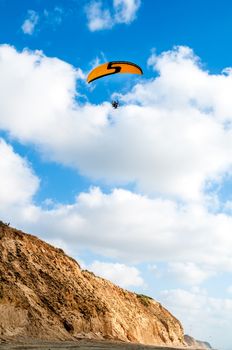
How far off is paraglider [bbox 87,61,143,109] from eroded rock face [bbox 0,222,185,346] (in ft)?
57.9

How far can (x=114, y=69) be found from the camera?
33.5 m

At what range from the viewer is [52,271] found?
46.4m

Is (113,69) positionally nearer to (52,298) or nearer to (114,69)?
(114,69)

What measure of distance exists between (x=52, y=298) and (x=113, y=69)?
21.0 meters

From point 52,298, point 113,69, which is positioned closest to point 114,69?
point 113,69

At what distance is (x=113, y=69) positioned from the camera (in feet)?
110

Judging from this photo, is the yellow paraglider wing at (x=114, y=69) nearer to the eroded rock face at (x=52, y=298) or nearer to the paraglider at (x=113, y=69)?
the paraglider at (x=113, y=69)

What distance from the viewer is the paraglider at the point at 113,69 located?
3334 centimetres

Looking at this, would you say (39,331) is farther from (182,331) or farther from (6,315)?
(182,331)

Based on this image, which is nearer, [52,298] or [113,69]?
[113,69]

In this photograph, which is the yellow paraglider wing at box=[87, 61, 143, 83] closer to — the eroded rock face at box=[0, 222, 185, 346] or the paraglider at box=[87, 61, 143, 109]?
the paraglider at box=[87, 61, 143, 109]

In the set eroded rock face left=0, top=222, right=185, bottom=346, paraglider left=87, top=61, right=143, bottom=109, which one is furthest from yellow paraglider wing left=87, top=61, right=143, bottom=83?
eroded rock face left=0, top=222, right=185, bottom=346

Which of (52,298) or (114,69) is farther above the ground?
(114,69)

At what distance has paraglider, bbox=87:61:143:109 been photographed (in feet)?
109
